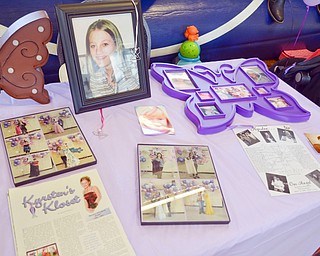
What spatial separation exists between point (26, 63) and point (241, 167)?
2.35 feet

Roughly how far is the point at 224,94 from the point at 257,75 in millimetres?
260

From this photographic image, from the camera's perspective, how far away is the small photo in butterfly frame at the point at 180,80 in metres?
1.17

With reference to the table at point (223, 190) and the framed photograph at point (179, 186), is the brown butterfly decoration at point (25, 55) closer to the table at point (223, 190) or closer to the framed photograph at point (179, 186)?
the table at point (223, 190)

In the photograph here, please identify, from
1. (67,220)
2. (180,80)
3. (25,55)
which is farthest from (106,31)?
(67,220)

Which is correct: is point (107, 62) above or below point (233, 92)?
above

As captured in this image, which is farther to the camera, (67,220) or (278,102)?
(278,102)

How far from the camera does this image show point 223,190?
798 millimetres

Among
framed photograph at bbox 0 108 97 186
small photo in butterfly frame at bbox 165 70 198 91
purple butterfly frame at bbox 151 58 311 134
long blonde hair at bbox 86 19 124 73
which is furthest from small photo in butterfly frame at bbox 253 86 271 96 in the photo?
framed photograph at bbox 0 108 97 186

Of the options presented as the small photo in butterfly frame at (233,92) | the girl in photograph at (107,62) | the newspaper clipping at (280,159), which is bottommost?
the newspaper clipping at (280,159)

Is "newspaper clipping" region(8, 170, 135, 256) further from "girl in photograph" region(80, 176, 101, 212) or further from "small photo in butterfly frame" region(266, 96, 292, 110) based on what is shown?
"small photo in butterfly frame" region(266, 96, 292, 110)

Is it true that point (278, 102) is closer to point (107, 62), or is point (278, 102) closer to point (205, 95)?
point (205, 95)

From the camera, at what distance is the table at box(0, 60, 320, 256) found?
67cm

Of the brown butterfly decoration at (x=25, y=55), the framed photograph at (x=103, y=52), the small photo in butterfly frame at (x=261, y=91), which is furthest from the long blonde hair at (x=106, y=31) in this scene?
the small photo in butterfly frame at (x=261, y=91)

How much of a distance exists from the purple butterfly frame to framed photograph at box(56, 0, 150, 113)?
0.65ft
